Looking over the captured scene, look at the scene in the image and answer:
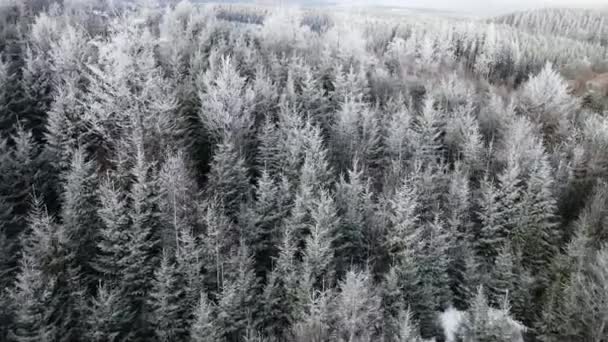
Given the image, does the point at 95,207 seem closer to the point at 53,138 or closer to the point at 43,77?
the point at 53,138

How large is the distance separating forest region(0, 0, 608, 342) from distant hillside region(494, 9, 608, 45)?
280 ft

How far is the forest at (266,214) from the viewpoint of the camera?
2342 centimetres

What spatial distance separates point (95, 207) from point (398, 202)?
65.8 feet

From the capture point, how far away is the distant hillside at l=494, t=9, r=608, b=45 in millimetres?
114688

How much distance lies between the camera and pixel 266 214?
30.6 meters

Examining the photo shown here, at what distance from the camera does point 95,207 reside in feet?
89.0

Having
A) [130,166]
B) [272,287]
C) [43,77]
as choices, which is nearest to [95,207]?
[130,166]

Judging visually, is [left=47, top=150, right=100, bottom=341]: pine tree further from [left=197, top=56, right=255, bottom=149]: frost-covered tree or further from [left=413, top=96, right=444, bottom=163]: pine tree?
[left=413, top=96, right=444, bottom=163]: pine tree

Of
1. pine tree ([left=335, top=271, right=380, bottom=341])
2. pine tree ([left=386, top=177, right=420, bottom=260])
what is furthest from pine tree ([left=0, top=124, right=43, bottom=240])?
pine tree ([left=386, top=177, right=420, bottom=260])

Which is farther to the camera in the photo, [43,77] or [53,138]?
[43,77]

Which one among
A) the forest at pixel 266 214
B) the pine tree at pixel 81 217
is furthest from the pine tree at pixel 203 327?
the pine tree at pixel 81 217

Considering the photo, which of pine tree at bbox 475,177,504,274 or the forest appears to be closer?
the forest

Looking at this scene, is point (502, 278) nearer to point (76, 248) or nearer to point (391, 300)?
point (391, 300)

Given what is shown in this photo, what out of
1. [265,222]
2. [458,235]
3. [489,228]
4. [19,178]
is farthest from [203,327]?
[489,228]
